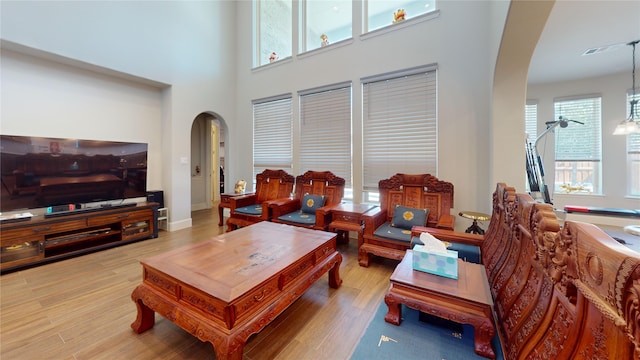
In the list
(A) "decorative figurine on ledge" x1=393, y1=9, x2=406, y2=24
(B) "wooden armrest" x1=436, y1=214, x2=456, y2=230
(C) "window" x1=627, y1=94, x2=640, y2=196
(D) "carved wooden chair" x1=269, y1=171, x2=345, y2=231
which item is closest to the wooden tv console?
(D) "carved wooden chair" x1=269, y1=171, x2=345, y2=231

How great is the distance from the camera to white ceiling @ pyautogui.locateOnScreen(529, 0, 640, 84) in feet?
8.45

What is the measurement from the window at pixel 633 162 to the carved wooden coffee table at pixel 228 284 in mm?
5949

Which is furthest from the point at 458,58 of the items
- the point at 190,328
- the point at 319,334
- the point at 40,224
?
the point at 40,224

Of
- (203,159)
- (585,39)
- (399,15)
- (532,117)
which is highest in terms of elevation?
(399,15)

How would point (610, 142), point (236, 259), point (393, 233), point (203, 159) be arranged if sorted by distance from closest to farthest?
point (236, 259)
point (393, 233)
point (610, 142)
point (203, 159)

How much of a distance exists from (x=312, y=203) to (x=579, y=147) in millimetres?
5469

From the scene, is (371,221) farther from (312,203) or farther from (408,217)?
(312,203)

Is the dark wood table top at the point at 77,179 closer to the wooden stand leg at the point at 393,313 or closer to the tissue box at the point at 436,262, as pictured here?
the wooden stand leg at the point at 393,313

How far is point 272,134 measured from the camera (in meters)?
4.98

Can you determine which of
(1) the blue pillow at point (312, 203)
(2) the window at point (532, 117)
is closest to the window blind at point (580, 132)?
(2) the window at point (532, 117)

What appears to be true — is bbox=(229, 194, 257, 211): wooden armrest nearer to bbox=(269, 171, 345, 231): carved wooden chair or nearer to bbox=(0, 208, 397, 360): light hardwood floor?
bbox=(269, 171, 345, 231): carved wooden chair

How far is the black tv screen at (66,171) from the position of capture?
2.82 m

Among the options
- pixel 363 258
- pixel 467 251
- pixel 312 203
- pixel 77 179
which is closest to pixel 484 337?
pixel 467 251

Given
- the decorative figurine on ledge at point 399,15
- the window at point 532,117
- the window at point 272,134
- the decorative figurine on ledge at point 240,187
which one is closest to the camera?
the decorative figurine on ledge at point 399,15
